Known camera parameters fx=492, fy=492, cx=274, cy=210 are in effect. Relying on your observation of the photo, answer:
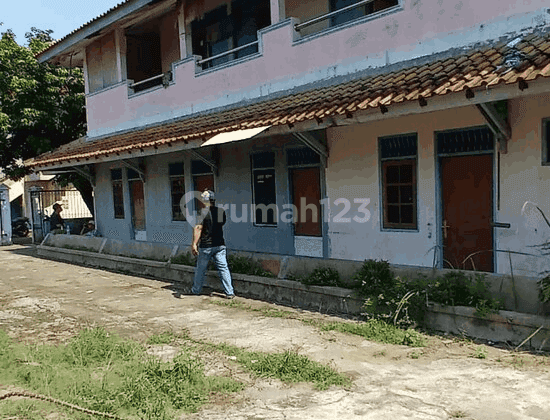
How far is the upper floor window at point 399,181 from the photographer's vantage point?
846 centimetres

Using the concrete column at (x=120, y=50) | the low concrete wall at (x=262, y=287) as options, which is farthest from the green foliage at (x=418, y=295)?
the concrete column at (x=120, y=50)

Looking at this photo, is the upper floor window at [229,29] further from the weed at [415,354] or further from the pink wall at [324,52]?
the weed at [415,354]

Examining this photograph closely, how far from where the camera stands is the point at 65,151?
16781 mm

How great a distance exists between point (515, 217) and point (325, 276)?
3.00 m

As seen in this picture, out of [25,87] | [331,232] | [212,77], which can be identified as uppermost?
[25,87]

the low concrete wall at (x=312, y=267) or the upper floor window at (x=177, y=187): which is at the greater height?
the upper floor window at (x=177, y=187)

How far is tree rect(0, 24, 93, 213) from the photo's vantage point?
1917 centimetres

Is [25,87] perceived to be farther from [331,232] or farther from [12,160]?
[331,232]

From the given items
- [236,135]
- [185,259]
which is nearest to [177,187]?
[185,259]

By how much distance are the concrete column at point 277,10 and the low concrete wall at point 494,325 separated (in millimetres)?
7051

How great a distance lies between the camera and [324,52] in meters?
9.72

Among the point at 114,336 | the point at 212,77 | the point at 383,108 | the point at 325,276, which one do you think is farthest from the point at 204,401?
the point at 212,77

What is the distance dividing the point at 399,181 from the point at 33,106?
16.5 metres

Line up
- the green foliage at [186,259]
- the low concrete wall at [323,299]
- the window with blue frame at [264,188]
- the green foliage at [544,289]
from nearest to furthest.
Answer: the green foliage at [544,289], the low concrete wall at [323,299], the green foliage at [186,259], the window with blue frame at [264,188]
